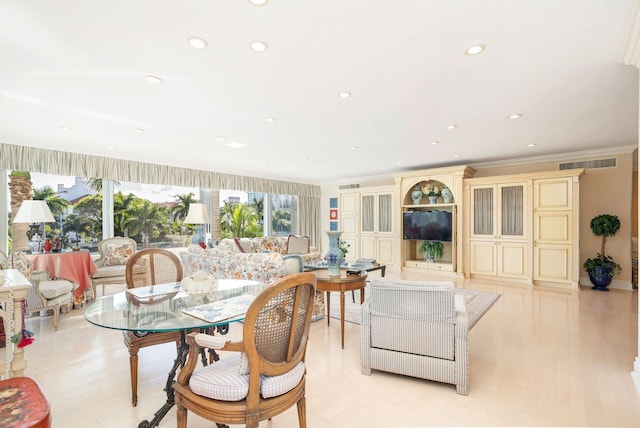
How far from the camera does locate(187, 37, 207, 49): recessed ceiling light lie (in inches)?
82.1

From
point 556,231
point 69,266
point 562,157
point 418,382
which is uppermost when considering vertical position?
point 562,157

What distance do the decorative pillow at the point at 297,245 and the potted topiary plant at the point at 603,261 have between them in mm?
5296

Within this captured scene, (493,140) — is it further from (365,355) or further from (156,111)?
(156,111)

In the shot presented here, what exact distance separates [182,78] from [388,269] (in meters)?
6.33

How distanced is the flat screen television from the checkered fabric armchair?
467cm

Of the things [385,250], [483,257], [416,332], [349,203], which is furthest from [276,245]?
[416,332]

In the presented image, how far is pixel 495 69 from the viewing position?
2512mm

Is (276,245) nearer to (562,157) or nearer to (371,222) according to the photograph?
(371,222)

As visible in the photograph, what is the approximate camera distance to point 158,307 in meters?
1.94

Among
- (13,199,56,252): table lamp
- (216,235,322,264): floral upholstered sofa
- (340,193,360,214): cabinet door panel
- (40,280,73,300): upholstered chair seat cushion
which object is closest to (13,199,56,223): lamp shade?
(13,199,56,252): table lamp

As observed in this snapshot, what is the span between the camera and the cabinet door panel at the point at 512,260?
5.90 meters

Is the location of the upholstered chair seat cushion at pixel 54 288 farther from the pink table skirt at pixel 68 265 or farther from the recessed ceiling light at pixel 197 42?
the recessed ceiling light at pixel 197 42

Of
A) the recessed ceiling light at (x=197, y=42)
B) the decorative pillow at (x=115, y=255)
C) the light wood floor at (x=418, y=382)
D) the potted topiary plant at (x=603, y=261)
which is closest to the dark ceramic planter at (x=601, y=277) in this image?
the potted topiary plant at (x=603, y=261)

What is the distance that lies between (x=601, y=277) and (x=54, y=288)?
26.5ft
